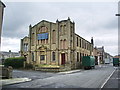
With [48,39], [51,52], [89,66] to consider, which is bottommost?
[89,66]

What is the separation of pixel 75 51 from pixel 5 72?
875 inches

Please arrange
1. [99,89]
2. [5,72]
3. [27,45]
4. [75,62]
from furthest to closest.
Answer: [27,45] → [75,62] → [5,72] → [99,89]

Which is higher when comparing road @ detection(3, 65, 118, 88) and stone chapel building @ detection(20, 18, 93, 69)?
stone chapel building @ detection(20, 18, 93, 69)

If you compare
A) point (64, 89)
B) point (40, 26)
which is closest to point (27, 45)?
point (40, 26)

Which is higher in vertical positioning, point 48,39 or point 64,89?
point 48,39

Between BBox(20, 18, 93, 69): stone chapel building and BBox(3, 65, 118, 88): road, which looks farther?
BBox(20, 18, 93, 69): stone chapel building

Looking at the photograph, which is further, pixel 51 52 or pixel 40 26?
pixel 40 26

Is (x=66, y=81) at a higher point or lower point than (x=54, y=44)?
lower

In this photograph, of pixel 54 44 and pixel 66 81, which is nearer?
pixel 66 81

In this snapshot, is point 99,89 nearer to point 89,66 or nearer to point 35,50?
point 89,66

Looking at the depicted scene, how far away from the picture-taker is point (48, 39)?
3931cm

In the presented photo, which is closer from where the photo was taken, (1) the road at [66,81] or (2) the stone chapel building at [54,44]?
(1) the road at [66,81]

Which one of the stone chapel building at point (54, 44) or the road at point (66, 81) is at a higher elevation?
the stone chapel building at point (54, 44)

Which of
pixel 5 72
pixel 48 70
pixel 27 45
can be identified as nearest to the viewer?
pixel 5 72
